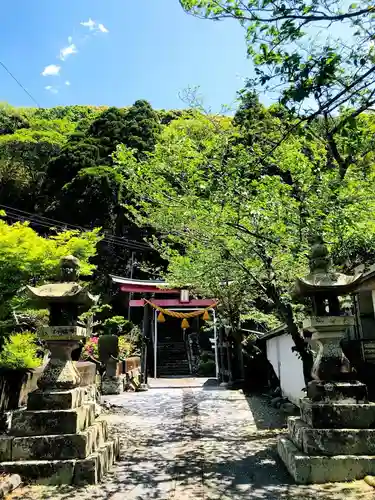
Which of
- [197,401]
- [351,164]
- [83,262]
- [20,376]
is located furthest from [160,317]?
[351,164]

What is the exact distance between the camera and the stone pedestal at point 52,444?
17.5ft

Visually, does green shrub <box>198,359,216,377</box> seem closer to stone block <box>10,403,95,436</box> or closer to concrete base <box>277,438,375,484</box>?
stone block <box>10,403,95,436</box>

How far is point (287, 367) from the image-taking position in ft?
41.0

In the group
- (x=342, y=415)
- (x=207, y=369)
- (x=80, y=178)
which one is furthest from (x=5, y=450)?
(x=80, y=178)

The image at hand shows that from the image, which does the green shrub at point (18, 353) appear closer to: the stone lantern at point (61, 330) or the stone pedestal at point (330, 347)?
the stone lantern at point (61, 330)

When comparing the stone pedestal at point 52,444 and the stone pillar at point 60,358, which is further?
the stone pillar at point 60,358

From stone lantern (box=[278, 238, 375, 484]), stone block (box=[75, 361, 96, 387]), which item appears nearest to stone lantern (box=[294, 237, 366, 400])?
stone lantern (box=[278, 238, 375, 484])

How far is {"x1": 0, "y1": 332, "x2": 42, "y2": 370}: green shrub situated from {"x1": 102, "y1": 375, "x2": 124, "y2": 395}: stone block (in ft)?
26.4

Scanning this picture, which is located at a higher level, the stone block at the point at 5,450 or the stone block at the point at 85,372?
the stone block at the point at 85,372

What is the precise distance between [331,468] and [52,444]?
3622mm

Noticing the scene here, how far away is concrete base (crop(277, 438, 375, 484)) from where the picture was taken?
5.11 meters

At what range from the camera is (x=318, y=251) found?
20.5ft

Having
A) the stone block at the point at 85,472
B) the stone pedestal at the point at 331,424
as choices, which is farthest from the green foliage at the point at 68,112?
the stone block at the point at 85,472

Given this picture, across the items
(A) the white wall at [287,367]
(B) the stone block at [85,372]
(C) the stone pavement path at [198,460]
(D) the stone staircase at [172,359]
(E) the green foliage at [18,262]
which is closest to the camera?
(C) the stone pavement path at [198,460]
